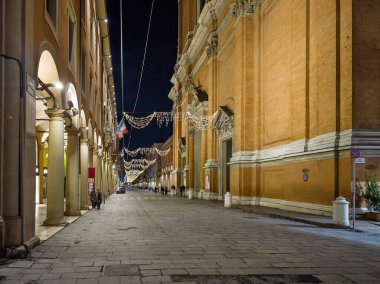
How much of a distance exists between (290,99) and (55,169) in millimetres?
13050

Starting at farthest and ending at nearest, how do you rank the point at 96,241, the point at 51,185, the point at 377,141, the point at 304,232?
1. the point at 377,141
2. the point at 51,185
3. the point at 304,232
4. the point at 96,241

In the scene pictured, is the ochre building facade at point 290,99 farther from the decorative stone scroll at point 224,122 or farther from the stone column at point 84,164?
the stone column at point 84,164

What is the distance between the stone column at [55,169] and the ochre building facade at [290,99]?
10.1 m

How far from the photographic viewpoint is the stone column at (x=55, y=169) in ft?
45.9

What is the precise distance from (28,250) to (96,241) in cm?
248

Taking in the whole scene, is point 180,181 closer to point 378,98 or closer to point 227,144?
point 227,144

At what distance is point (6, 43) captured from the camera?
28.8 ft

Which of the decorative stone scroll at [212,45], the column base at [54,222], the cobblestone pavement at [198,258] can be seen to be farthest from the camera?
the decorative stone scroll at [212,45]

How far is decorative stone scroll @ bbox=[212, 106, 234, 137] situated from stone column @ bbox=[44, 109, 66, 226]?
62.5ft

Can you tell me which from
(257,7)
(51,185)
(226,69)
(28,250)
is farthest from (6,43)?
(226,69)

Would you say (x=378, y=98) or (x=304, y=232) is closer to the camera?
(x=304, y=232)

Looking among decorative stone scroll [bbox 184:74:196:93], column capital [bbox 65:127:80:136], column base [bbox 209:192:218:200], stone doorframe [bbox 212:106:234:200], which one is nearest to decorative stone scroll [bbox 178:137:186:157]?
decorative stone scroll [bbox 184:74:196:93]

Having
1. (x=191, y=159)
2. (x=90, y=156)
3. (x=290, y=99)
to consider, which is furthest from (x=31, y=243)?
(x=191, y=159)

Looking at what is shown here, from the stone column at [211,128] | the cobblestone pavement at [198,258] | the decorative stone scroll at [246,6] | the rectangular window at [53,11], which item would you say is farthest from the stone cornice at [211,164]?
the rectangular window at [53,11]
